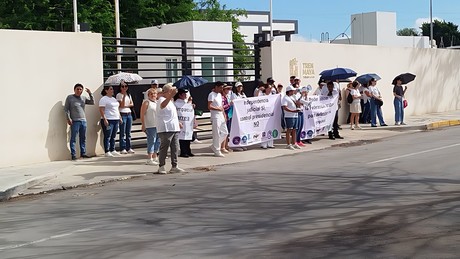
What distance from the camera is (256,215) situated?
835cm

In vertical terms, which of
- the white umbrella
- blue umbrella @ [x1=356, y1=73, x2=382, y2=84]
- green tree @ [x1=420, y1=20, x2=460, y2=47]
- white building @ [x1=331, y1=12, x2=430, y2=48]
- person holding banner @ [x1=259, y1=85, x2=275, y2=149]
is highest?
green tree @ [x1=420, y1=20, x2=460, y2=47]

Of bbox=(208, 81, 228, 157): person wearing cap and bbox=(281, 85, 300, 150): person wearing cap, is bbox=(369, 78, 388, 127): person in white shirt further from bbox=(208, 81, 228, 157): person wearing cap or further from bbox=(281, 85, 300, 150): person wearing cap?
bbox=(208, 81, 228, 157): person wearing cap

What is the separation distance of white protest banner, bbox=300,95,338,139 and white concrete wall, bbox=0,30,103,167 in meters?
5.99

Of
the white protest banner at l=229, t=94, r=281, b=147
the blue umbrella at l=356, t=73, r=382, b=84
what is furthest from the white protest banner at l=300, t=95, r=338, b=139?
the blue umbrella at l=356, t=73, r=382, b=84

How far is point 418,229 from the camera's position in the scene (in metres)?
7.20

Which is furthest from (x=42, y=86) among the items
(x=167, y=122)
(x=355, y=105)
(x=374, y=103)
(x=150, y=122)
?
(x=374, y=103)

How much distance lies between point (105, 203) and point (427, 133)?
14093 mm

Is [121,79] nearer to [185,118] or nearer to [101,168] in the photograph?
[185,118]

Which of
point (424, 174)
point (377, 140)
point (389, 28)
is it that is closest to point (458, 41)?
point (389, 28)

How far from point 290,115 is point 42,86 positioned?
647cm

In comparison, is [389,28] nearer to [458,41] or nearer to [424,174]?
[424,174]

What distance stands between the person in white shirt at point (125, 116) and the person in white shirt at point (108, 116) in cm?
31

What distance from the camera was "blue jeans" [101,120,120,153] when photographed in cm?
1527

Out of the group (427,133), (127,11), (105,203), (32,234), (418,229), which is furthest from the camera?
(127,11)
